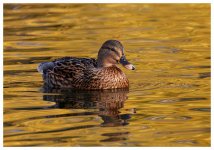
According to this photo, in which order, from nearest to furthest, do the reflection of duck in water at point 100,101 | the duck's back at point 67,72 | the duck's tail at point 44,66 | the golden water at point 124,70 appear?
the golden water at point 124,70 → the reflection of duck in water at point 100,101 → the duck's back at point 67,72 → the duck's tail at point 44,66

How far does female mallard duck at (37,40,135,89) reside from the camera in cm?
1473

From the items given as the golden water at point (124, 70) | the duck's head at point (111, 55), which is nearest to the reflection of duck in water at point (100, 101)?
the golden water at point (124, 70)

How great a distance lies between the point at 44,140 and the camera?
11125 mm

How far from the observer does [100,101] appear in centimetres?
1366

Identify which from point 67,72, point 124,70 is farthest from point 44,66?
point 124,70

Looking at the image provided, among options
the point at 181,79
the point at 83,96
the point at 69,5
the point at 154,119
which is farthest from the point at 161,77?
the point at 69,5

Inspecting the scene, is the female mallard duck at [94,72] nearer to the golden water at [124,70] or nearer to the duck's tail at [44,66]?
the duck's tail at [44,66]

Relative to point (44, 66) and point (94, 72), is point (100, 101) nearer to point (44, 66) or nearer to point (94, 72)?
point (94, 72)

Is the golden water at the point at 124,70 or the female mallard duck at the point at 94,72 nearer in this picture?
the golden water at the point at 124,70

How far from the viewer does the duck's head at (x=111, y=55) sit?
1494cm

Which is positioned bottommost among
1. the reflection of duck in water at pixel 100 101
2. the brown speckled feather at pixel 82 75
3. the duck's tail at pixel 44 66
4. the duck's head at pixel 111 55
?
the reflection of duck in water at pixel 100 101

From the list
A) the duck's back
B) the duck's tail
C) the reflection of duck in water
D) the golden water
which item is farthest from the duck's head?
the duck's tail

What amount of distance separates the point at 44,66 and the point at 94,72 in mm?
1060

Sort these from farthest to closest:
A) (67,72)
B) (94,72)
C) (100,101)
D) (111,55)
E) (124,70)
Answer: (124,70) < (67,72) < (111,55) < (94,72) < (100,101)
